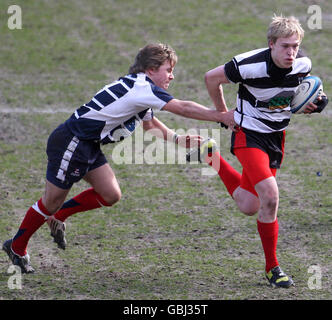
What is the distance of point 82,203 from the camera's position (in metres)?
5.53

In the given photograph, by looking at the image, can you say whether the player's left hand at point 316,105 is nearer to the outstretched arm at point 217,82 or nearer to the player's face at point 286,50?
the player's face at point 286,50

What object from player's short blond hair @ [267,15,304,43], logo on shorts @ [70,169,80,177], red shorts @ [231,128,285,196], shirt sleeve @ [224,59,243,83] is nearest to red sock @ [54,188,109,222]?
logo on shorts @ [70,169,80,177]

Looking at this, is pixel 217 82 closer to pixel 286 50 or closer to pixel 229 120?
pixel 229 120

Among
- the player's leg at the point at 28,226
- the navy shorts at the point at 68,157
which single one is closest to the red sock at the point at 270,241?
the navy shorts at the point at 68,157

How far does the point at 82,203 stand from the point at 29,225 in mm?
487

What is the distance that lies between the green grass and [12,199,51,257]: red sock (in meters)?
0.23

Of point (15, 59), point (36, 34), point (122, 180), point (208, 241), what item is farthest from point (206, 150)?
point (36, 34)

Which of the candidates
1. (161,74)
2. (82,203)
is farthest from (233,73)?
(82,203)

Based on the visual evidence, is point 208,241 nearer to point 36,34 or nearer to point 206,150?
point 206,150

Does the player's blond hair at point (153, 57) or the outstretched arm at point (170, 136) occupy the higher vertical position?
the player's blond hair at point (153, 57)

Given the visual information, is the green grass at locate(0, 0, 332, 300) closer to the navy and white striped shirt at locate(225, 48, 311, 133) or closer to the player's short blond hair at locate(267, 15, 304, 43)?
the navy and white striped shirt at locate(225, 48, 311, 133)

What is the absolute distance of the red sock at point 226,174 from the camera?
5.73 metres

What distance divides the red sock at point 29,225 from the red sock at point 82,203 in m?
0.30

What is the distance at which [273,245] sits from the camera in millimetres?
4996
